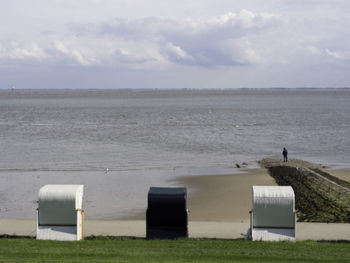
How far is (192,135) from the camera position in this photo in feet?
217

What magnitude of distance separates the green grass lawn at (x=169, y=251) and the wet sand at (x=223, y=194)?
7.77m

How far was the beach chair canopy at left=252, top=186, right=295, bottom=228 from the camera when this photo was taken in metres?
14.0

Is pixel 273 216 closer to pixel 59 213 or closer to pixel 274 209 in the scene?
pixel 274 209

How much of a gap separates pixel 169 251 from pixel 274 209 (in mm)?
3446

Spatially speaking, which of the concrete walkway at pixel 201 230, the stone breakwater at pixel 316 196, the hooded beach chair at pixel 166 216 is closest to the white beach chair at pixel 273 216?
the concrete walkway at pixel 201 230

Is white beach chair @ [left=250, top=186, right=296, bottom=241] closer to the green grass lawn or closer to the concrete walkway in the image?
the green grass lawn

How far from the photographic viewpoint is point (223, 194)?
27.7 meters

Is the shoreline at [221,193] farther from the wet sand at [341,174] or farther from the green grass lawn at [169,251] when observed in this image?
the green grass lawn at [169,251]

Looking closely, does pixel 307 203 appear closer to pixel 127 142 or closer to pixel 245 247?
pixel 245 247

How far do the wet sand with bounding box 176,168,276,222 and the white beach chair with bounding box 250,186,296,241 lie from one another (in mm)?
6707

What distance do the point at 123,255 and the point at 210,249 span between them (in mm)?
2125

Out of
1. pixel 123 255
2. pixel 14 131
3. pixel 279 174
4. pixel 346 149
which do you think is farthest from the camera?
pixel 14 131

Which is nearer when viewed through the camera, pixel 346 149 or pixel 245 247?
pixel 245 247

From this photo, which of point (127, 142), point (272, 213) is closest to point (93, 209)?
point (272, 213)
